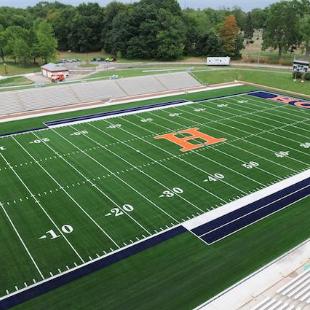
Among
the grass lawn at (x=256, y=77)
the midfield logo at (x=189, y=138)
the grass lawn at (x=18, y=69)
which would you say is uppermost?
the grass lawn at (x=18, y=69)

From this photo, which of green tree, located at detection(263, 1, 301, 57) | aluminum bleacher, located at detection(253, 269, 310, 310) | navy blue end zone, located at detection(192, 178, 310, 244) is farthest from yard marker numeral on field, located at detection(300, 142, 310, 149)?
green tree, located at detection(263, 1, 301, 57)

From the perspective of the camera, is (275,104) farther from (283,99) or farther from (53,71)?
(53,71)

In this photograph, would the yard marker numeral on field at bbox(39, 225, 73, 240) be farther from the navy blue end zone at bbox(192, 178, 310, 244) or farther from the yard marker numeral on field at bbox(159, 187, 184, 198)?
the navy blue end zone at bbox(192, 178, 310, 244)

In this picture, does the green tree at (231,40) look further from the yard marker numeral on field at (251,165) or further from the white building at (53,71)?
the yard marker numeral on field at (251,165)

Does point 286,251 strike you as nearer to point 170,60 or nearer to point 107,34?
point 170,60

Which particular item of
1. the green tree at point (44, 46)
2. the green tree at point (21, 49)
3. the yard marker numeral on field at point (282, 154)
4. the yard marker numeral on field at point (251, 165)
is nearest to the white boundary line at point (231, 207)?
the yard marker numeral on field at point (251, 165)

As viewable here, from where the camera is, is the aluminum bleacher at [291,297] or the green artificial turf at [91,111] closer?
the aluminum bleacher at [291,297]
